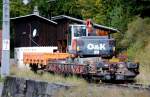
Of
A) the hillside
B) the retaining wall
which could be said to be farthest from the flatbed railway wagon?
the hillside

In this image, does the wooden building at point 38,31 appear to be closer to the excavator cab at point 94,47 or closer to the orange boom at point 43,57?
the orange boom at point 43,57

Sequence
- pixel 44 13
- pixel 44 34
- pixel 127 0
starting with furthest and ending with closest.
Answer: pixel 44 13
pixel 44 34
pixel 127 0

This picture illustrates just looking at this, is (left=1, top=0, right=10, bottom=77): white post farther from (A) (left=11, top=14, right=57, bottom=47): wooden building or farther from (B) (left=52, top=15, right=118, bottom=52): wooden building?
(A) (left=11, top=14, right=57, bottom=47): wooden building

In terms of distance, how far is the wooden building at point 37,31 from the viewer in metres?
56.5

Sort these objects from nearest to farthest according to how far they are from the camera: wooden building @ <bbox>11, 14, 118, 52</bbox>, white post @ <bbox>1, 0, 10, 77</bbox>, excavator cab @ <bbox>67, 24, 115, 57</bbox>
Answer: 1. white post @ <bbox>1, 0, 10, 77</bbox>
2. excavator cab @ <bbox>67, 24, 115, 57</bbox>
3. wooden building @ <bbox>11, 14, 118, 52</bbox>

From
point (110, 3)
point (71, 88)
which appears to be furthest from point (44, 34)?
point (71, 88)

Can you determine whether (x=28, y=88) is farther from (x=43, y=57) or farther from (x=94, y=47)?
(x=43, y=57)

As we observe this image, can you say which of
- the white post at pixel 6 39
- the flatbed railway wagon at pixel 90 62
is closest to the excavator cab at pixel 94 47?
the flatbed railway wagon at pixel 90 62

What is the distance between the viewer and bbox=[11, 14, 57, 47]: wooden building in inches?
2223

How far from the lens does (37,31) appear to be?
2232 inches

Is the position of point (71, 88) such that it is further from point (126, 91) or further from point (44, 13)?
point (44, 13)

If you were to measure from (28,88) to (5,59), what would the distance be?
7058 millimetres

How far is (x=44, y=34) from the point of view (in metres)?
56.8

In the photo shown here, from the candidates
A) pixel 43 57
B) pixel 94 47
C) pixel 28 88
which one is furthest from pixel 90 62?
pixel 43 57
